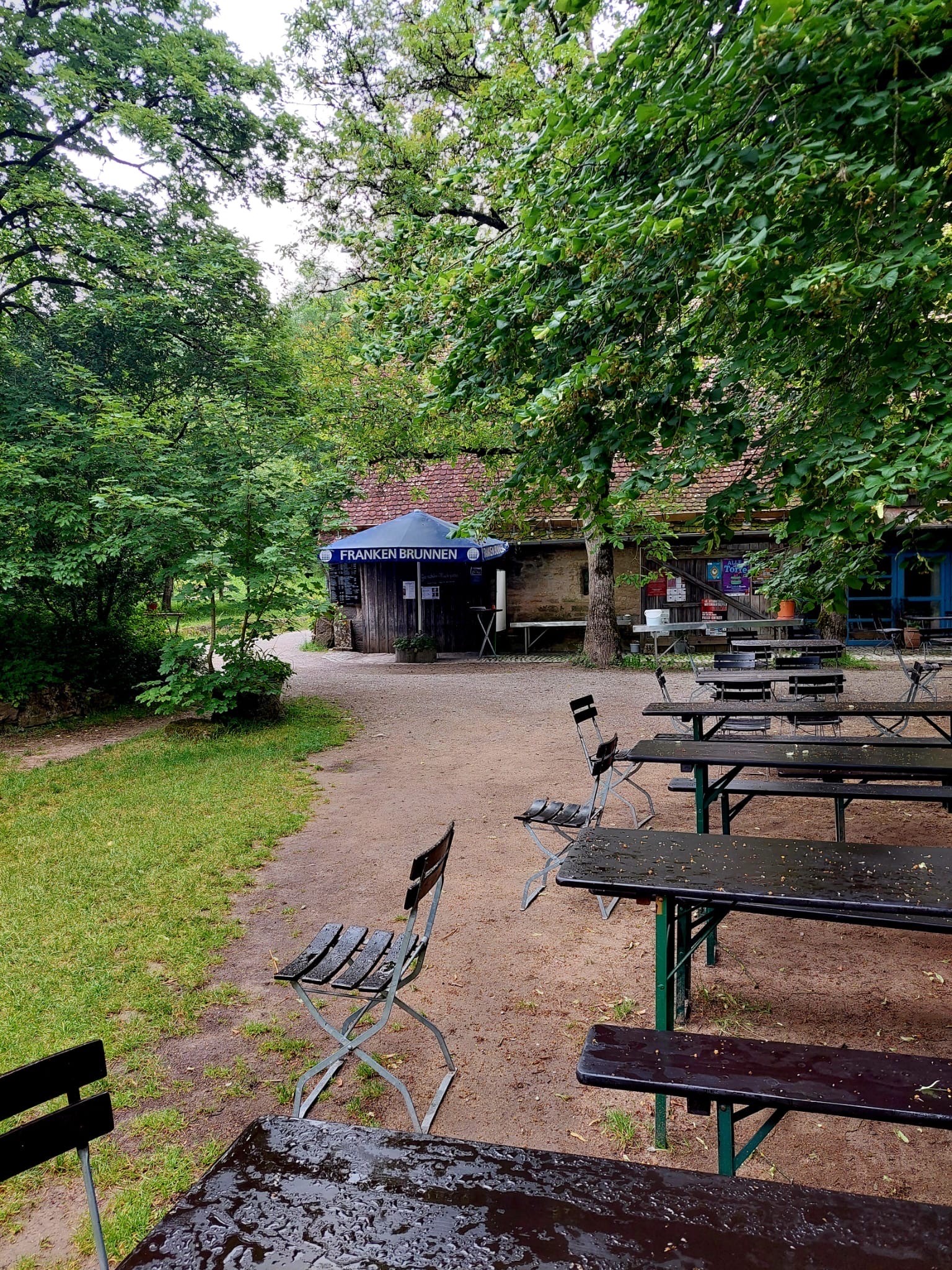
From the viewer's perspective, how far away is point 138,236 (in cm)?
1065

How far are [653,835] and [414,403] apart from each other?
10.2 metres

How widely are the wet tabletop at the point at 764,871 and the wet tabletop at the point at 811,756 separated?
0.93m

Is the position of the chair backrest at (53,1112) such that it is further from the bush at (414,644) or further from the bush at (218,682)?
the bush at (414,644)

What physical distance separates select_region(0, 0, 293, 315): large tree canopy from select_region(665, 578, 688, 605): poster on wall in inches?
444

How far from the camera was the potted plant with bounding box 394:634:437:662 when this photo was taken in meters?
16.7

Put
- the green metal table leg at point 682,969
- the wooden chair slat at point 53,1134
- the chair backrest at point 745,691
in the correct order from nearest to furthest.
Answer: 1. the wooden chair slat at point 53,1134
2. the green metal table leg at point 682,969
3. the chair backrest at point 745,691

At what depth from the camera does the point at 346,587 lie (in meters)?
18.8

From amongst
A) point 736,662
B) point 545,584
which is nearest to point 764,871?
point 736,662

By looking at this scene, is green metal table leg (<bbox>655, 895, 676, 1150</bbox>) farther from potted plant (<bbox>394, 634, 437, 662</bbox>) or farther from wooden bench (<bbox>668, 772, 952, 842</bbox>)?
potted plant (<bbox>394, 634, 437, 662</bbox>)

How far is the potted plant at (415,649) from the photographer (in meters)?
16.7

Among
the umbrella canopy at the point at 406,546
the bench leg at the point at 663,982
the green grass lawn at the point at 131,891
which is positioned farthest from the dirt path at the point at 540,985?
the umbrella canopy at the point at 406,546

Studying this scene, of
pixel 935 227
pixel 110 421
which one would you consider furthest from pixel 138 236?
pixel 935 227

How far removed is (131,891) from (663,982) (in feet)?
12.1

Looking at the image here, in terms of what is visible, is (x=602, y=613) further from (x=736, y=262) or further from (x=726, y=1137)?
(x=726, y=1137)
